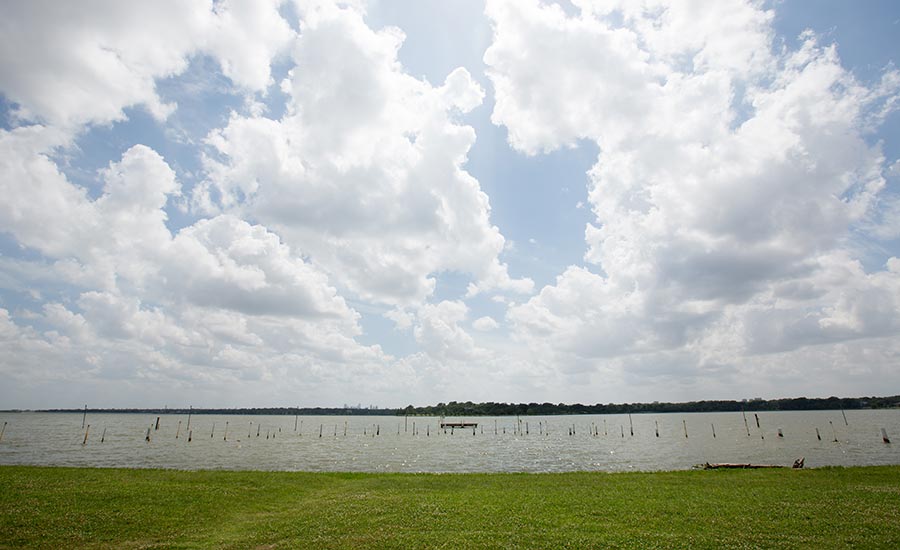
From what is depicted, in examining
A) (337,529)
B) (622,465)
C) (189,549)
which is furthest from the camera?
(622,465)

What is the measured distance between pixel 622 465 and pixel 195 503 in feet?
163

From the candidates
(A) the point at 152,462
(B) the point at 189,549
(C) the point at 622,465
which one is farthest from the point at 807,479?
(A) the point at 152,462

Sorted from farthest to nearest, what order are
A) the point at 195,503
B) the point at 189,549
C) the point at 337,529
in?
the point at 195,503 < the point at 337,529 < the point at 189,549

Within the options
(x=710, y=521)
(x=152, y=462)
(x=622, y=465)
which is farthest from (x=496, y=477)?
(x=152, y=462)

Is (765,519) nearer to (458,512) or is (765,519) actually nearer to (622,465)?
(458,512)

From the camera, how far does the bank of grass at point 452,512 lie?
1755cm

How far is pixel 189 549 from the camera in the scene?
17094 millimetres

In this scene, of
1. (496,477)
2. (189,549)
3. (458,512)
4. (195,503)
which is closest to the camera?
(189,549)

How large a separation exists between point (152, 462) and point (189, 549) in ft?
178

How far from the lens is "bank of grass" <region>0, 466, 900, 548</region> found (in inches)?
691

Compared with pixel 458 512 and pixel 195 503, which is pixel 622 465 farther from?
pixel 195 503

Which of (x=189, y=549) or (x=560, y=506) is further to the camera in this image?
(x=560, y=506)

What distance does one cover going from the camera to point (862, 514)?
790 inches

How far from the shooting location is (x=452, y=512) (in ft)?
72.1
